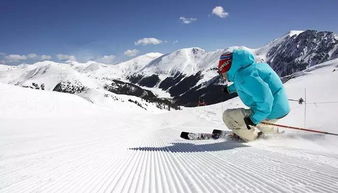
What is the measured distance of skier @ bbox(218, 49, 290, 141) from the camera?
8.58 m

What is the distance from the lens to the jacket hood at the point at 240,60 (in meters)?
9.00

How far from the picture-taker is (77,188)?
4.52 meters

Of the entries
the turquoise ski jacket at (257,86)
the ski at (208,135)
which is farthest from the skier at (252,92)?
the ski at (208,135)

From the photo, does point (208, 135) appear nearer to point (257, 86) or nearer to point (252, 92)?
point (252, 92)

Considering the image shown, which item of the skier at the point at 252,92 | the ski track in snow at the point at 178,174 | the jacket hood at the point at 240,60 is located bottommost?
the ski track in snow at the point at 178,174

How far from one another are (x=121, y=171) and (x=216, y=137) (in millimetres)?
6218

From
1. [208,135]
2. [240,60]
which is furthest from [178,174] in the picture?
[208,135]

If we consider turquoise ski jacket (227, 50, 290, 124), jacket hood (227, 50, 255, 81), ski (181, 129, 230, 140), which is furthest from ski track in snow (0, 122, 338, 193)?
ski (181, 129, 230, 140)

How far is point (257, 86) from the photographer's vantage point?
28.0 ft

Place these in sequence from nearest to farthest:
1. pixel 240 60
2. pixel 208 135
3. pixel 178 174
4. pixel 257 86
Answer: pixel 178 174, pixel 257 86, pixel 240 60, pixel 208 135

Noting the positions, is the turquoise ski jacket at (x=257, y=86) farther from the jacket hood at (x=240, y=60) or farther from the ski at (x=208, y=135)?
the ski at (x=208, y=135)

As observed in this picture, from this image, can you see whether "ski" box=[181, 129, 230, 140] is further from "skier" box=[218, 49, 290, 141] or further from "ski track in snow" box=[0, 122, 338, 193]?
"ski track in snow" box=[0, 122, 338, 193]

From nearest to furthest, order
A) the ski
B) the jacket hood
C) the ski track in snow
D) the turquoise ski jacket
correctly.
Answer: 1. the ski track in snow
2. the turquoise ski jacket
3. the jacket hood
4. the ski

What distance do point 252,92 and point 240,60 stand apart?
98cm
